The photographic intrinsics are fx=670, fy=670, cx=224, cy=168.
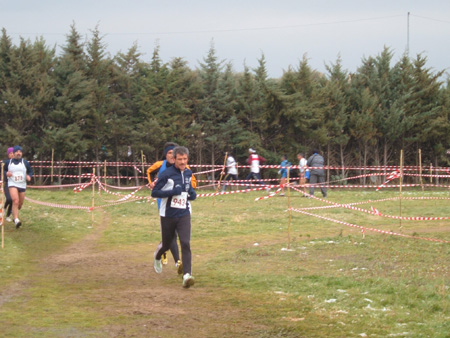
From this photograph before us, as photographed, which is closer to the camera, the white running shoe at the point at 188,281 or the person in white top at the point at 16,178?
the white running shoe at the point at 188,281

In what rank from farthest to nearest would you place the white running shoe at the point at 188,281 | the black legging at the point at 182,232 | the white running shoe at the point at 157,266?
1. the white running shoe at the point at 157,266
2. the black legging at the point at 182,232
3. the white running shoe at the point at 188,281

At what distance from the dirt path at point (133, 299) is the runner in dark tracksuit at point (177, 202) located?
1.93 ft

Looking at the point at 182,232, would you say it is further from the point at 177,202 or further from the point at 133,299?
the point at 133,299

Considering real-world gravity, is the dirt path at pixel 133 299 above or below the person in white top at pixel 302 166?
below

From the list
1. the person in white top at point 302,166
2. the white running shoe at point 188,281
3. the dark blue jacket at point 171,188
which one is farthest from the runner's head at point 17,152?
the person in white top at point 302,166

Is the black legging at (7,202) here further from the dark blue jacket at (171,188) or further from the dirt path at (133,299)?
the dark blue jacket at (171,188)

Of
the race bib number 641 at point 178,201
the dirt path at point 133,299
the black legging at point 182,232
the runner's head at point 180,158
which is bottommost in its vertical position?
the dirt path at point 133,299

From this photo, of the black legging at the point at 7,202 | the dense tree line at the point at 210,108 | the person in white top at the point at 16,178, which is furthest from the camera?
the dense tree line at the point at 210,108

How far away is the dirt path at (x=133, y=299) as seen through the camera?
7082mm

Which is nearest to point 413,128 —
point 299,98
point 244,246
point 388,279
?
point 299,98

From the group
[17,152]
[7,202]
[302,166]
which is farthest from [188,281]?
[302,166]

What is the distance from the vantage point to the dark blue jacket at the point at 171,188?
9.27 metres

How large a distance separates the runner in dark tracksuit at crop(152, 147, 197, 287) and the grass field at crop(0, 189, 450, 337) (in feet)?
1.90

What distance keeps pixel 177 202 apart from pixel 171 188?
22 cm
